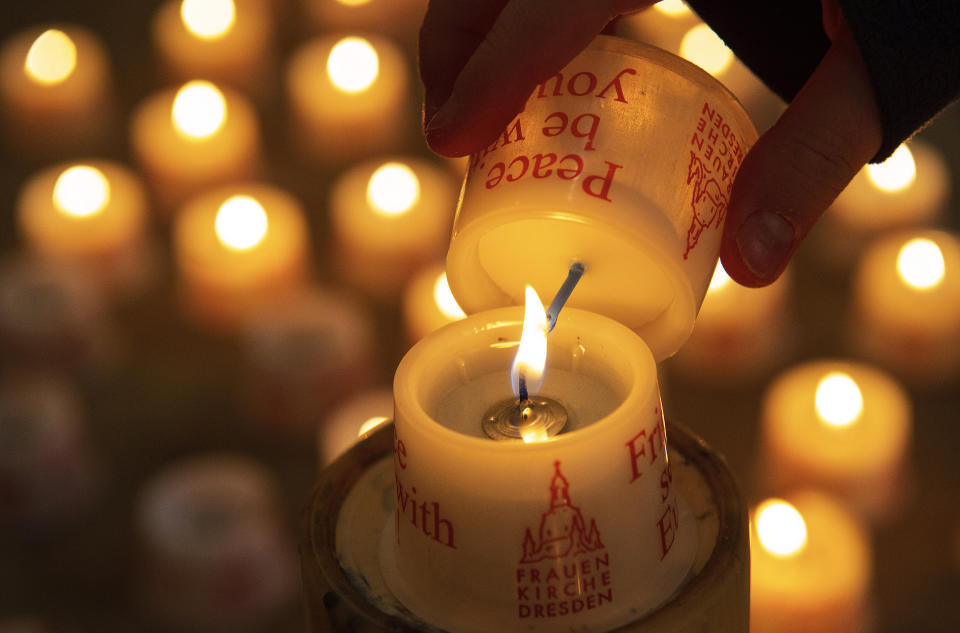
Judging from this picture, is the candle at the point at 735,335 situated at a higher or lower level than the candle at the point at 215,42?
lower

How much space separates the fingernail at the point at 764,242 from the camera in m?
0.56

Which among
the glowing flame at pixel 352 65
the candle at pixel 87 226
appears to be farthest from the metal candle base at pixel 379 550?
the glowing flame at pixel 352 65

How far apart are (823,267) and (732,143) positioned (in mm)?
1116

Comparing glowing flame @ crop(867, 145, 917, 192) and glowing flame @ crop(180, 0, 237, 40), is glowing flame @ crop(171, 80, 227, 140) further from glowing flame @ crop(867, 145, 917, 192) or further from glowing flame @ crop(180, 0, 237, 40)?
glowing flame @ crop(867, 145, 917, 192)

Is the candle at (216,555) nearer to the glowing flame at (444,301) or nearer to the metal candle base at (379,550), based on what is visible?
the glowing flame at (444,301)

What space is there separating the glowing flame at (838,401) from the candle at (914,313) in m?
0.16

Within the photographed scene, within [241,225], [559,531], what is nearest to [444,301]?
[241,225]

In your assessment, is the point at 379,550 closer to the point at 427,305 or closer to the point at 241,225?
the point at 427,305

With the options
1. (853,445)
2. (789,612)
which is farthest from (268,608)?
(853,445)

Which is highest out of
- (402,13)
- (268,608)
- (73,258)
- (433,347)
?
(402,13)

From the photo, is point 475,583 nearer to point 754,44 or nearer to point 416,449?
point 416,449

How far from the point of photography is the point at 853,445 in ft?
4.52

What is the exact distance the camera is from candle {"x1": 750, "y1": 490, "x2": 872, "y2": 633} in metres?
1.19

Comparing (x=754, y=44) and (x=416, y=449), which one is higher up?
(x=754, y=44)
